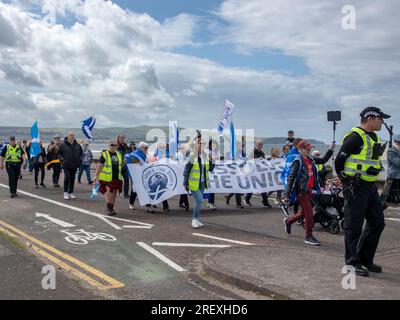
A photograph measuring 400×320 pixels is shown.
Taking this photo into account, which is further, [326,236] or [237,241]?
[326,236]

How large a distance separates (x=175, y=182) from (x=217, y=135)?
4925 millimetres

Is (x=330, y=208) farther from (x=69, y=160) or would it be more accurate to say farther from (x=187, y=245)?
(x=69, y=160)

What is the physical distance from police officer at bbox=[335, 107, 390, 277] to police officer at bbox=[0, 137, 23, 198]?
11.5 metres

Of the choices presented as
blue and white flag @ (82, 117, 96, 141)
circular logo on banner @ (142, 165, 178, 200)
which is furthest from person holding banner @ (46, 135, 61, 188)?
circular logo on banner @ (142, 165, 178, 200)

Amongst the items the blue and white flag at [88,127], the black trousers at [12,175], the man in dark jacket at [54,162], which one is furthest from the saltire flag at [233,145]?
the black trousers at [12,175]

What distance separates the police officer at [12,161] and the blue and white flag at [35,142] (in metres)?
3.94

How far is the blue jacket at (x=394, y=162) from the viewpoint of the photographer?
11.1 meters

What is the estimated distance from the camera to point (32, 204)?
1310 cm

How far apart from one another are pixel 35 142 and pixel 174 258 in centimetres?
1447

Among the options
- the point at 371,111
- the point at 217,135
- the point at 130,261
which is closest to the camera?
the point at 371,111

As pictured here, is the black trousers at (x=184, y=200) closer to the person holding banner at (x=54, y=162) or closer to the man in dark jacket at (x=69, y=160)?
the man in dark jacket at (x=69, y=160)

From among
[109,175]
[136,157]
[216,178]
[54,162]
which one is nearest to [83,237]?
[109,175]

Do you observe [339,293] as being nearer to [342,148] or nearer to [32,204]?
[342,148]
